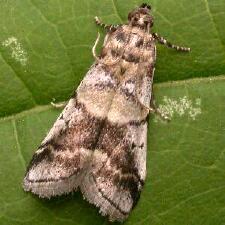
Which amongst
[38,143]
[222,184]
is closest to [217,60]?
[222,184]

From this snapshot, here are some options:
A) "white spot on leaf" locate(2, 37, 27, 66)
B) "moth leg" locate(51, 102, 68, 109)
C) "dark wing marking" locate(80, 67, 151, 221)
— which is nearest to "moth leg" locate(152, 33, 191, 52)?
"dark wing marking" locate(80, 67, 151, 221)

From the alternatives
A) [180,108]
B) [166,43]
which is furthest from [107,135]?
[166,43]

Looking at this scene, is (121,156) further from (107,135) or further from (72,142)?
(72,142)

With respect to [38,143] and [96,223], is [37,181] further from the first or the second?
[96,223]

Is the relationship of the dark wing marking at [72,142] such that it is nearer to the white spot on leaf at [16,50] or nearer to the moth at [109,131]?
the moth at [109,131]

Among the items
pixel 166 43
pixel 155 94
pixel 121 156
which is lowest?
pixel 121 156

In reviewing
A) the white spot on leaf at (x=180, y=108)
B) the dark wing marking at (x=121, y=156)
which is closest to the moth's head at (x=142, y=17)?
the dark wing marking at (x=121, y=156)

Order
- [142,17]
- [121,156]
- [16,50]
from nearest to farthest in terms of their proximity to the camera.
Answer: [142,17] < [16,50] < [121,156]
